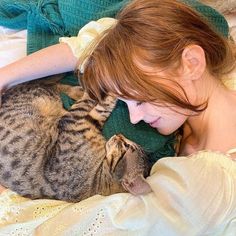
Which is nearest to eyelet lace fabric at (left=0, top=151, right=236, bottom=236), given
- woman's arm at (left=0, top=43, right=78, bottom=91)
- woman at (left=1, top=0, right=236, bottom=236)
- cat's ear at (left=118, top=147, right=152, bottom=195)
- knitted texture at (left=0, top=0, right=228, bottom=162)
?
woman at (left=1, top=0, right=236, bottom=236)

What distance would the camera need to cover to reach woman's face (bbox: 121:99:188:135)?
1.12 m

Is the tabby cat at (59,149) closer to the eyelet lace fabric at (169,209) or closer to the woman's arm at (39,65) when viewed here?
the woman's arm at (39,65)

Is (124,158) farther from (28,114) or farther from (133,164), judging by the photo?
(28,114)

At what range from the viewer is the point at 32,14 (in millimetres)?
1464

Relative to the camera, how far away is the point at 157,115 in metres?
1.13

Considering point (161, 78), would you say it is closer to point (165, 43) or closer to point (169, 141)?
point (165, 43)

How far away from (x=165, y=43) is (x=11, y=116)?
503 millimetres

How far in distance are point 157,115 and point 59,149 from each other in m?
0.33

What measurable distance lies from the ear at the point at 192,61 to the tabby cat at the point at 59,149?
265 millimetres

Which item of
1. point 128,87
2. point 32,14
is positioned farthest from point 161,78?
point 32,14

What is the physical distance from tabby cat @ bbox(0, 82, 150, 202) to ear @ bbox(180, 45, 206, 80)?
0.26m

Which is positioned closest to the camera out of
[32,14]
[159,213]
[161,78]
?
[159,213]

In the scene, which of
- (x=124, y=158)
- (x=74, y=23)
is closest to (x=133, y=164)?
(x=124, y=158)

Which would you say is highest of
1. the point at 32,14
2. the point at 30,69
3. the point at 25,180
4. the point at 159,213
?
the point at 32,14
